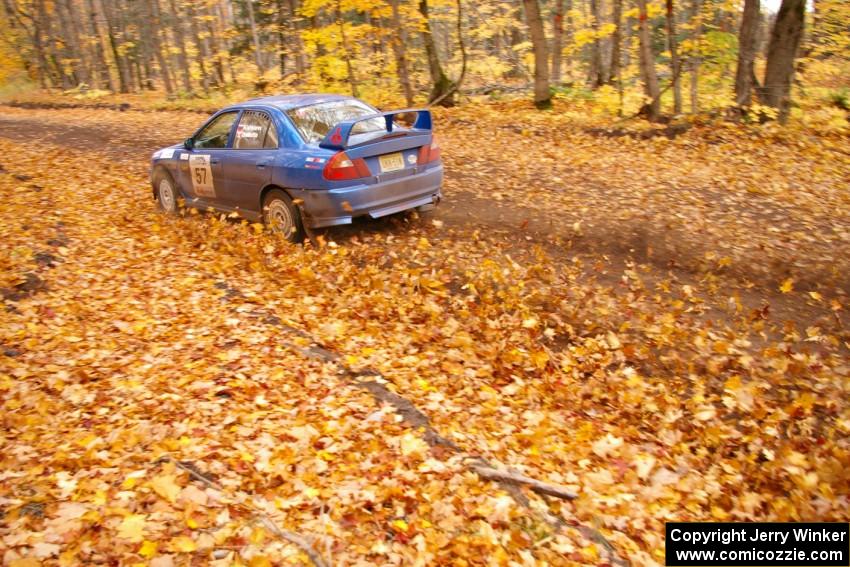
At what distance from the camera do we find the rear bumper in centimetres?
673

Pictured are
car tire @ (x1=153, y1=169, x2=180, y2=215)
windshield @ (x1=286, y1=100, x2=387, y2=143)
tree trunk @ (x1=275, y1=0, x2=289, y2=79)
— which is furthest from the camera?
tree trunk @ (x1=275, y1=0, x2=289, y2=79)

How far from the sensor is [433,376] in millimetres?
4770

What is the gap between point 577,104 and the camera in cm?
1513

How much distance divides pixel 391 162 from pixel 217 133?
2816 mm

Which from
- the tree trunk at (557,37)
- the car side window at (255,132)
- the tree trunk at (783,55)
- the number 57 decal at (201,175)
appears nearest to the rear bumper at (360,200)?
the car side window at (255,132)

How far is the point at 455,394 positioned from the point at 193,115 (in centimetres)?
1870

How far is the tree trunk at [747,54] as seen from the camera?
1209 cm

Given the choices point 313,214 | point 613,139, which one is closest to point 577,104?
point 613,139

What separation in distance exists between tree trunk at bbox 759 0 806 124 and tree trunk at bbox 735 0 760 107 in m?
0.40

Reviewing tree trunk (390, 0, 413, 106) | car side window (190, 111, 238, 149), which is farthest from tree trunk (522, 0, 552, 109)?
car side window (190, 111, 238, 149)

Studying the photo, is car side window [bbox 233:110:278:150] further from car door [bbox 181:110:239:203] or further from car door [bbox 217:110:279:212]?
car door [bbox 181:110:239:203]

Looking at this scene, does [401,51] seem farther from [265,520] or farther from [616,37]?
[265,520]

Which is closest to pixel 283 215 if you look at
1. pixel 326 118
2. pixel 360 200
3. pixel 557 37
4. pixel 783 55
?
pixel 360 200

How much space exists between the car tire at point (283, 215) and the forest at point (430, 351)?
4.5 inches
